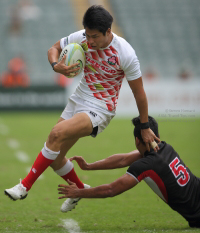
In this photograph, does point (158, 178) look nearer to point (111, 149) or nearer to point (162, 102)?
point (111, 149)

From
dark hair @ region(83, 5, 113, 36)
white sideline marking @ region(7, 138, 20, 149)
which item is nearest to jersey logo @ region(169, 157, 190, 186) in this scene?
dark hair @ region(83, 5, 113, 36)

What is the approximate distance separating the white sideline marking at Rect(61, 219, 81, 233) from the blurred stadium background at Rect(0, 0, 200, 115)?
47.0ft

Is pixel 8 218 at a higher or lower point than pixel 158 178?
lower

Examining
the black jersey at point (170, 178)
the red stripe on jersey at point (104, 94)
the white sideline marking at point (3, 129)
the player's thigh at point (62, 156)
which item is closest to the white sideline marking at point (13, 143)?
the white sideline marking at point (3, 129)

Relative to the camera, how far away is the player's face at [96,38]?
501 cm

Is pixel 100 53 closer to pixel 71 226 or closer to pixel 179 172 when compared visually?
pixel 179 172

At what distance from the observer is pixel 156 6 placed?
27.6 metres

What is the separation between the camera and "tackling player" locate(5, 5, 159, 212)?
16.3ft

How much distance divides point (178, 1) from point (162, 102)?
11179mm

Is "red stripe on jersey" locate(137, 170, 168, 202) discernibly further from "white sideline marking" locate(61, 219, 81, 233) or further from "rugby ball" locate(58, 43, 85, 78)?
"rugby ball" locate(58, 43, 85, 78)

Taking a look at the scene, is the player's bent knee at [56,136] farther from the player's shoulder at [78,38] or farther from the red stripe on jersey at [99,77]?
the player's shoulder at [78,38]

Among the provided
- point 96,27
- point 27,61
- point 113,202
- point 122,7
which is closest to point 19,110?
point 27,61

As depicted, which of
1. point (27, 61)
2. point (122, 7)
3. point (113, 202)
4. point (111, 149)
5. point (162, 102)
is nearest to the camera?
point (113, 202)

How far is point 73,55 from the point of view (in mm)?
5219
